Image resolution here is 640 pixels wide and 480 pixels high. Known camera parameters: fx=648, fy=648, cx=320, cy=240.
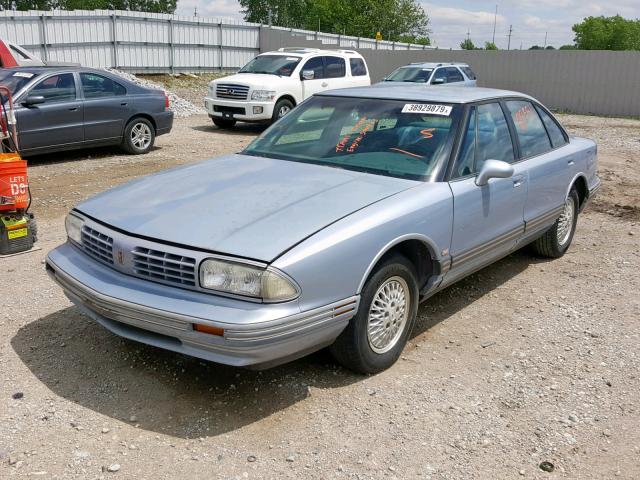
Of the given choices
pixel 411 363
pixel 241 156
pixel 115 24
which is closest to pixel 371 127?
pixel 241 156

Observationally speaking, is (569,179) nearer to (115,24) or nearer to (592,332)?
(592,332)

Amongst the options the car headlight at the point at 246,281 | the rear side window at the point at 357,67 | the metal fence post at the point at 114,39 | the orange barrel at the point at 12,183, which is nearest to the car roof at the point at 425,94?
the car headlight at the point at 246,281

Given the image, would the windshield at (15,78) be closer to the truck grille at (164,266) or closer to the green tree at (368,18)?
the truck grille at (164,266)

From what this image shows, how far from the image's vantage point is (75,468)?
299cm

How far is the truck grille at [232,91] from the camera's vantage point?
1508cm

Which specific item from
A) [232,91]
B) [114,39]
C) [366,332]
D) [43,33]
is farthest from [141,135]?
[114,39]

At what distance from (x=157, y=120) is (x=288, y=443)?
9.67 metres

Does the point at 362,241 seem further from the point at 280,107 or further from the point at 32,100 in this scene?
the point at 280,107

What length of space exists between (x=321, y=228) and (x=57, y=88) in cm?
827

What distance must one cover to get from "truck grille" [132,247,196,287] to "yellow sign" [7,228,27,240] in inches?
121

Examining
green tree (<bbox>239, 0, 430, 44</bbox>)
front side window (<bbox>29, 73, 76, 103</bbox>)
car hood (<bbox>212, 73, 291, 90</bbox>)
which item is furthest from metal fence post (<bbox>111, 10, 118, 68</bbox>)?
Answer: green tree (<bbox>239, 0, 430, 44</bbox>)

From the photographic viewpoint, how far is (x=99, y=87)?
35.6 ft

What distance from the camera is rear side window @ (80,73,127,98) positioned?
10617 millimetres

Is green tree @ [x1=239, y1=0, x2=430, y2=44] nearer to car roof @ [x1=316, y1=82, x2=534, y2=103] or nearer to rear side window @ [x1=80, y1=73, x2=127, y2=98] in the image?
rear side window @ [x1=80, y1=73, x2=127, y2=98]
